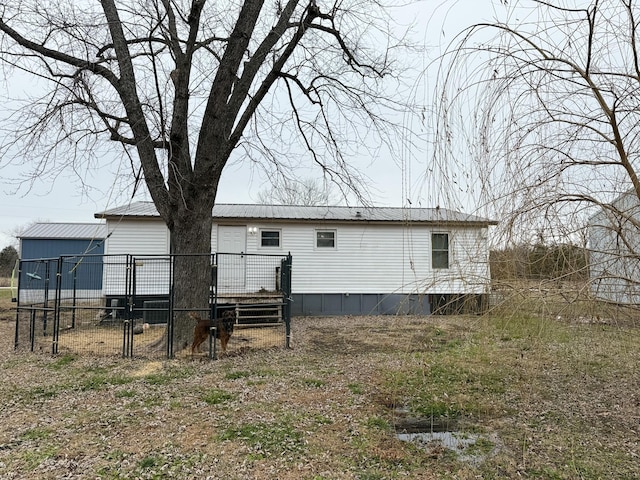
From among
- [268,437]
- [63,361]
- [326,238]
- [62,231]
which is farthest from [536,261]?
[62,231]

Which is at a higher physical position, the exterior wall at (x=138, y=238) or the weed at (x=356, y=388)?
the exterior wall at (x=138, y=238)

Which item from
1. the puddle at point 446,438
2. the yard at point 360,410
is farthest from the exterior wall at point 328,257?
the puddle at point 446,438

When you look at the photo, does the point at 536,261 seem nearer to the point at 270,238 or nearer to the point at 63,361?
the point at 63,361

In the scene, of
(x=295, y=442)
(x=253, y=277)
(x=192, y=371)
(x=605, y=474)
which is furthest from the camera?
(x=253, y=277)

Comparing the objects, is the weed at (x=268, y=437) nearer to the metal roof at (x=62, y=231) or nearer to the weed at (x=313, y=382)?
the weed at (x=313, y=382)

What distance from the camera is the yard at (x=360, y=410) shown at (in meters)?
3.22

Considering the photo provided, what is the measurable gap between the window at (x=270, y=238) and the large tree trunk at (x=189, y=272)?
19.4 feet

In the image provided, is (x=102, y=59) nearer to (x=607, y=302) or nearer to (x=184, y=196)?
(x=184, y=196)

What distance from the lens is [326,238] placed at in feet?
46.3

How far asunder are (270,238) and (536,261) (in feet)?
38.5

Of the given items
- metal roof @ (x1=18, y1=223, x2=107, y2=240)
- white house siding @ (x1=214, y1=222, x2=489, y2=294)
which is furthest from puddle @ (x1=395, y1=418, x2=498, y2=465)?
metal roof @ (x1=18, y1=223, x2=107, y2=240)

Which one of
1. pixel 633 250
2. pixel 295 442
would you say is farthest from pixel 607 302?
pixel 295 442

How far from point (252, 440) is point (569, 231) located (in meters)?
3.08

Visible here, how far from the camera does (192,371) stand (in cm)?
651
